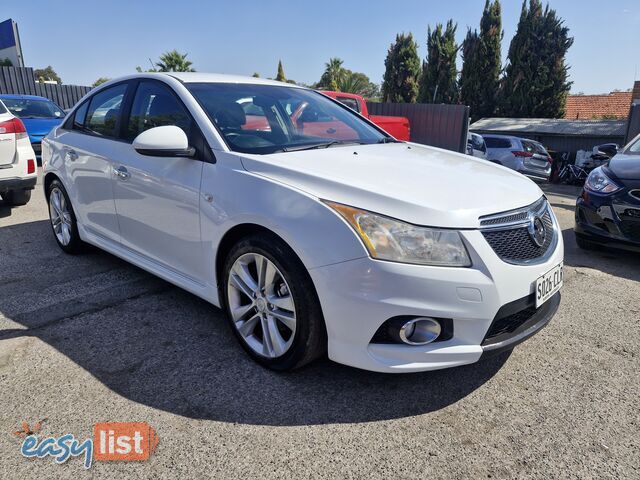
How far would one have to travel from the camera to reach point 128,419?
2209 millimetres

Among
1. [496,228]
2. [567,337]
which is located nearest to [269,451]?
[496,228]

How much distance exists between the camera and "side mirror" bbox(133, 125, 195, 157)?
2689mm

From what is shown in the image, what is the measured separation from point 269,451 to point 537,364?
5.44 ft

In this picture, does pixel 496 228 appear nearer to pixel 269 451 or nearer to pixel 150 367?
pixel 269 451

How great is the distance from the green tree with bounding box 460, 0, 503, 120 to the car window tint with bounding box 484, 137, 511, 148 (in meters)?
13.1

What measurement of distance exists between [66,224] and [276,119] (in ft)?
8.18

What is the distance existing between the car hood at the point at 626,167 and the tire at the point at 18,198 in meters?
7.27

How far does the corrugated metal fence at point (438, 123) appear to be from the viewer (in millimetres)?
13445

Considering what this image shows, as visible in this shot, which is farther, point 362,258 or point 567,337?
point 567,337

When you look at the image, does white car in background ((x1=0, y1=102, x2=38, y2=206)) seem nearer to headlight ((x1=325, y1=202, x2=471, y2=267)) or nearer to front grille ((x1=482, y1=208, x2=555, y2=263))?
headlight ((x1=325, y1=202, x2=471, y2=267))

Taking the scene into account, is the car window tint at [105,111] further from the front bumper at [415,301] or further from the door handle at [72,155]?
the front bumper at [415,301]

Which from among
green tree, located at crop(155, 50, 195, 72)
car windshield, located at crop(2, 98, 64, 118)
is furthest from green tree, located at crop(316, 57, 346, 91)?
car windshield, located at crop(2, 98, 64, 118)

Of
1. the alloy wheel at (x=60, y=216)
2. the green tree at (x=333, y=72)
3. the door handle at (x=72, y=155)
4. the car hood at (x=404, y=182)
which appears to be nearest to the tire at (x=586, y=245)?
the car hood at (x=404, y=182)

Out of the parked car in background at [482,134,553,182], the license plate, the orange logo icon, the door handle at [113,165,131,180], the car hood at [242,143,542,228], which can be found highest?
the car hood at [242,143,542,228]
